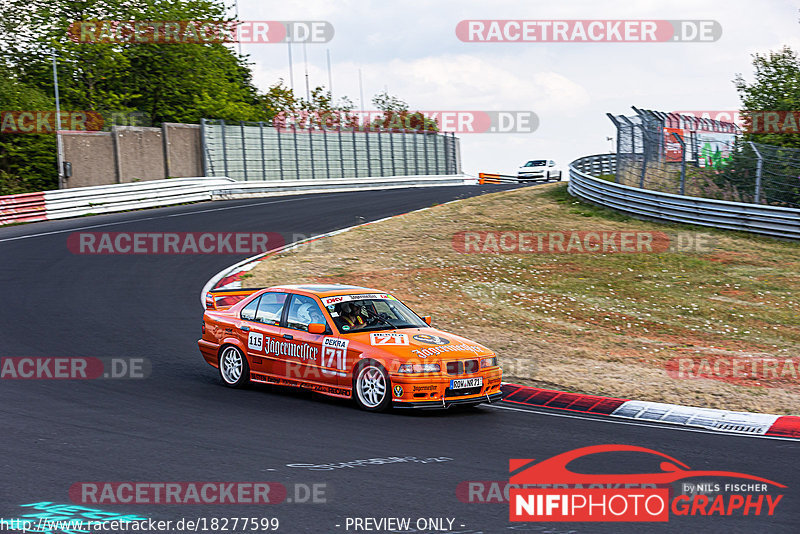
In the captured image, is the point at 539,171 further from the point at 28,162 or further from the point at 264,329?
the point at 264,329

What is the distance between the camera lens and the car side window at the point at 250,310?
1081cm

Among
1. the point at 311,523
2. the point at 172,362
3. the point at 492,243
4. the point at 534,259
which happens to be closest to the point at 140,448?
the point at 311,523

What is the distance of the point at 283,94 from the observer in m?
67.1

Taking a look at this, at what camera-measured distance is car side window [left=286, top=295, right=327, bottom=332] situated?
10.2 meters

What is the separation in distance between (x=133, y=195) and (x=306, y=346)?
22415mm

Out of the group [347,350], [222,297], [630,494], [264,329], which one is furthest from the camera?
[222,297]

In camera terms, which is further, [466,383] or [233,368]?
[233,368]

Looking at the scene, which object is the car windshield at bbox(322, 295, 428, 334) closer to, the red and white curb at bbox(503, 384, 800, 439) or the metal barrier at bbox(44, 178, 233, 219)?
the red and white curb at bbox(503, 384, 800, 439)

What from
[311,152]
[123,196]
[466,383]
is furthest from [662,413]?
[311,152]

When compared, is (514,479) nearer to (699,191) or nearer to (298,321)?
(298,321)

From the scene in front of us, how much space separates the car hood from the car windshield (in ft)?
0.77

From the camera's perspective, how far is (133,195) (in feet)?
100.0

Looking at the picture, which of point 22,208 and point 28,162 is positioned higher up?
point 28,162

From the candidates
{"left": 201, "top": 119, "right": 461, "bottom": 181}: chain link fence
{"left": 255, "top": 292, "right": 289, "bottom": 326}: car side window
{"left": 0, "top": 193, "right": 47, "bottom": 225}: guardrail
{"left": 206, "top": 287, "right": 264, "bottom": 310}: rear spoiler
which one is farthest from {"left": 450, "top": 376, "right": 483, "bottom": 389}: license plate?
{"left": 201, "top": 119, "right": 461, "bottom": 181}: chain link fence
